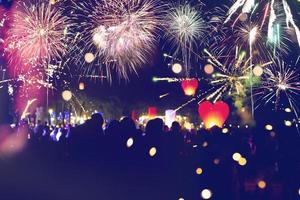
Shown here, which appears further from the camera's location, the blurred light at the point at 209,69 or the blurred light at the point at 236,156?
the blurred light at the point at 209,69

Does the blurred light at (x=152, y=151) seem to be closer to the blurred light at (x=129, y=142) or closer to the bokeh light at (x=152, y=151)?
the bokeh light at (x=152, y=151)

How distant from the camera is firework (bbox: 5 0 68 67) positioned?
36.1 feet

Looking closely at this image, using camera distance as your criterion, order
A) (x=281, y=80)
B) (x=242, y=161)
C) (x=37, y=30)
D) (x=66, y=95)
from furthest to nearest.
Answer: (x=66, y=95) < (x=281, y=80) < (x=37, y=30) < (x=242, y=161)

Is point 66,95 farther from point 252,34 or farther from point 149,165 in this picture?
point 149,165

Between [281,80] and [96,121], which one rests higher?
[281,80]

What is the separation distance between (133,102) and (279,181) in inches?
748

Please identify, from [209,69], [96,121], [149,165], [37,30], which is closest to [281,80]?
[37,30]

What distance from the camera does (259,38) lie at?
1232 centimetres

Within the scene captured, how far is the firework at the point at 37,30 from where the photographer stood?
1099cm

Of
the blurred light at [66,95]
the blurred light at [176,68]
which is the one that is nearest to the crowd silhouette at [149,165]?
the blurred light at [66,95]

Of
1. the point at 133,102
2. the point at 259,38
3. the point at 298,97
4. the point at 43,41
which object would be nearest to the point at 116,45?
the point at 43,41

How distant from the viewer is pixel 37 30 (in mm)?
11203

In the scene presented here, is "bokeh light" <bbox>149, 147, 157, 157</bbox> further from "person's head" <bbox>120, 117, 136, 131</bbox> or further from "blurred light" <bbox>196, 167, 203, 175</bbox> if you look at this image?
"blurred light" <bbox>196, 167, 203, 175</bbox>

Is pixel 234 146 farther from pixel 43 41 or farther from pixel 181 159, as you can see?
pixel 43 41
